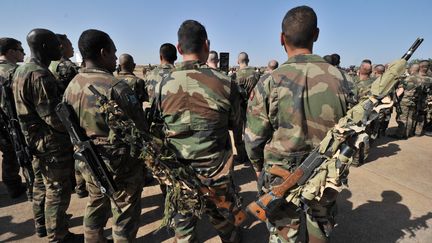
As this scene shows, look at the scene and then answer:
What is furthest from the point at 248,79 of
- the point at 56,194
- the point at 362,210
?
the point at 56,194

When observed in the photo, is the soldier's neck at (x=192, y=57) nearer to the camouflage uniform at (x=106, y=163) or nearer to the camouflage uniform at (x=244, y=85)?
the camouflage uniform at (x=106, y=163)

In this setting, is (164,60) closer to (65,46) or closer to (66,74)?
(66,74)

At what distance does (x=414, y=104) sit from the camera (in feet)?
25.0

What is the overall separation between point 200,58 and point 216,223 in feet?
5.30

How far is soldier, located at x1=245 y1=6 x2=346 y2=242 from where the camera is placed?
2.06m

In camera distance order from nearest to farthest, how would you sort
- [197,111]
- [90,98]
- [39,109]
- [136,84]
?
[197,111] < [90,98] < [39,109] < [136,84]

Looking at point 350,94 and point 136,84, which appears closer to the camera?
point 350,94

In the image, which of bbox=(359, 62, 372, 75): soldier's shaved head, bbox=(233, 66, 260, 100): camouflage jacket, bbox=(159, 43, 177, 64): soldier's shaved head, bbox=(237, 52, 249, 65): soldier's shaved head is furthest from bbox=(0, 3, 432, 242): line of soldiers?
bbox=(359, 62, 372, 75): soldier's shaved head

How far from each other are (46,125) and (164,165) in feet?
5.56

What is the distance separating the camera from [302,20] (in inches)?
80.2

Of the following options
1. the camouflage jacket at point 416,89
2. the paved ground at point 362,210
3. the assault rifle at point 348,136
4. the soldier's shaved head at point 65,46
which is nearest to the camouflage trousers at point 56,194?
the paved ground at point 362,210

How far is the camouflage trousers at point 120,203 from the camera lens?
8.41ft

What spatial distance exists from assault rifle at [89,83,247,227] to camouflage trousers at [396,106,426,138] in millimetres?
7751

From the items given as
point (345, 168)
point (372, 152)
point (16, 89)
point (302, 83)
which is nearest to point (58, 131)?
point (16, 89)
